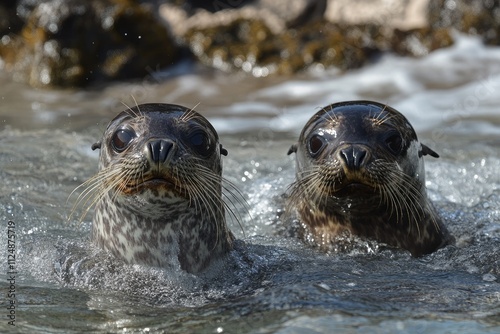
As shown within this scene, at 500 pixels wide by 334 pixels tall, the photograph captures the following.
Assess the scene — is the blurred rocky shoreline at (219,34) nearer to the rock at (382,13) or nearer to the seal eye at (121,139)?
the rock at (382,13)

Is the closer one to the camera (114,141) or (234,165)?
(114,141)

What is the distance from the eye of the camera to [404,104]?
12.4m

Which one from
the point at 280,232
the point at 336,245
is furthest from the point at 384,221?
the point at 280,232

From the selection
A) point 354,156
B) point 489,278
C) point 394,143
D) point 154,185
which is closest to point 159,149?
point 154,185

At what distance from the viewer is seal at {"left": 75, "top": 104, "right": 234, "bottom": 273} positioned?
499cm

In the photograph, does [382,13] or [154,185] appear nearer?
[154,185]

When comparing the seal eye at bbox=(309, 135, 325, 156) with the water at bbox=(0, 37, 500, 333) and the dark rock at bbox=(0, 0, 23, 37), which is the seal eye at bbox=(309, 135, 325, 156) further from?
the dark rock at bbox=(0, 0, 23, 37)

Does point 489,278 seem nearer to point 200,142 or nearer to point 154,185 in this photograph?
point 200,142

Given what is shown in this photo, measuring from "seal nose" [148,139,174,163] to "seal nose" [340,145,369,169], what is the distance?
1160 mm

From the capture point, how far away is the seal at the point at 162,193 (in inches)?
197

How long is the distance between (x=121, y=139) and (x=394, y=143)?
1.83m

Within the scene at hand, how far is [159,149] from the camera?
4.90 metres

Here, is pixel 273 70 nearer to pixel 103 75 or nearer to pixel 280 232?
pixel 103 75

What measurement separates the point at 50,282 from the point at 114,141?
90cm
